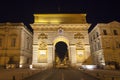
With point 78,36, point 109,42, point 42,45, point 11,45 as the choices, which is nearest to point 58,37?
point 42,45

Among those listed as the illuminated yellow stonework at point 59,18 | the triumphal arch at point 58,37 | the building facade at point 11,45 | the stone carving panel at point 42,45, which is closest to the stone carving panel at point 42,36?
the triumphal arch at point 58,37

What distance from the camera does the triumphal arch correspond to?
116 feet

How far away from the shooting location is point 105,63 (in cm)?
3578

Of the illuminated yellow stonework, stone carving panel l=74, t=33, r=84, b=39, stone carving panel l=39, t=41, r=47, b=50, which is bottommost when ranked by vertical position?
stone carving panel l=39, t=41, r=47, b=50

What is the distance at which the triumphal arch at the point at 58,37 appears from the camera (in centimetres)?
3522

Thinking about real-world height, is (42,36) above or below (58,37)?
above

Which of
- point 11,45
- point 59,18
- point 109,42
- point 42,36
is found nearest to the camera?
point 11,45

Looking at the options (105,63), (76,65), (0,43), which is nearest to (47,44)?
(76,65)

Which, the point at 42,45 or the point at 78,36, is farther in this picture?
the point at 78,36

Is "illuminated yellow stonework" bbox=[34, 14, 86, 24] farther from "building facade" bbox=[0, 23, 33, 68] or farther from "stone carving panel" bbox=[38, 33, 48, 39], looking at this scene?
"building facade" bbox=[0, 23, 33, 68]

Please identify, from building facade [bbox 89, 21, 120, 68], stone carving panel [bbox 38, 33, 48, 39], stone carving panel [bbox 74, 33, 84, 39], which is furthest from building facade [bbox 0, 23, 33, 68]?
building facade [bbox 89, 21, 120, 68]

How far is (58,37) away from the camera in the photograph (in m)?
37.1

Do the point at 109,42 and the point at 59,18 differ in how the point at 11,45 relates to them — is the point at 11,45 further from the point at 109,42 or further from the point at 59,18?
the point at 109,42

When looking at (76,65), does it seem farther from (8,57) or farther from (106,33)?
(8,57)
